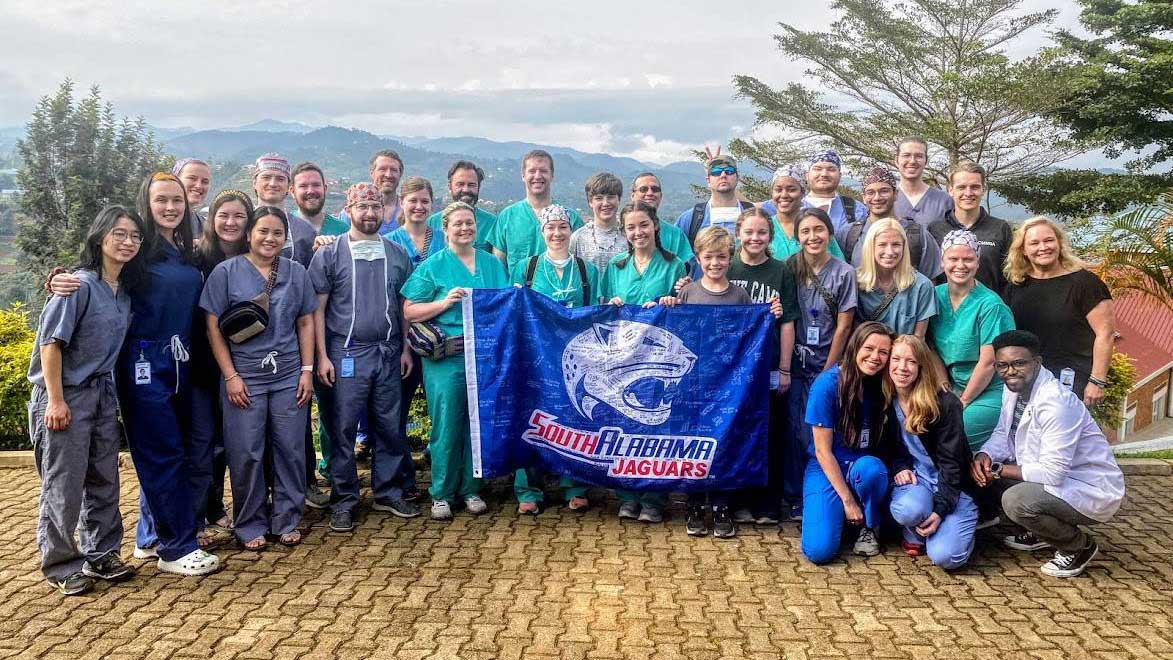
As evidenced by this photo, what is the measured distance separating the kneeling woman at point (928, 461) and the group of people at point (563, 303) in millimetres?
14

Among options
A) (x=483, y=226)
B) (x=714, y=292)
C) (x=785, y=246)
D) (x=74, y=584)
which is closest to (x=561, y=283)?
(x=714, y=292)

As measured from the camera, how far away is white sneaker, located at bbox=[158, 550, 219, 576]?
16.9 feet

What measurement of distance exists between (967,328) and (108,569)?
544cm

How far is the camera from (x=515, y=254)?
6.80 m

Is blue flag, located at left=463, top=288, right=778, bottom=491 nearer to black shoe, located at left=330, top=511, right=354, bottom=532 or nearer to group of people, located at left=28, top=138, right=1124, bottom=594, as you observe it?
group of people, located at left=28, top=138, right=1124, bottom=594

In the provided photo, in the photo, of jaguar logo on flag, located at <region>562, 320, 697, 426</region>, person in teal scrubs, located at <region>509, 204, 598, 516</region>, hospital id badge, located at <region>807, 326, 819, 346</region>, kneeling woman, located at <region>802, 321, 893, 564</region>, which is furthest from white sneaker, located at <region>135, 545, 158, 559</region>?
hospital id badge, located at <region>807, 326, 819, 346</region>

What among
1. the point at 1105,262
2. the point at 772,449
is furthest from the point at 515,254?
the point at 1105,262

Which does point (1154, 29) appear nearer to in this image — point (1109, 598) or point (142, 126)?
point (1109, 598)

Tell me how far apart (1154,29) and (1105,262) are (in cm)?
2841

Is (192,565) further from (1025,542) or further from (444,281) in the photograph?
(1025,542)

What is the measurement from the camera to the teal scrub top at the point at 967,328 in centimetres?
569

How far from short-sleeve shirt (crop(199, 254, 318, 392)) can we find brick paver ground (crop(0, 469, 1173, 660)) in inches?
44.6

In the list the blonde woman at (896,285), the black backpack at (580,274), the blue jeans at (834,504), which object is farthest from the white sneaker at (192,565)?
the blonde woman at (896,285)

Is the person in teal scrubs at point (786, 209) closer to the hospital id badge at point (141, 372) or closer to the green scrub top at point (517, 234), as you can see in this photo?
the green scrub top at point (517, 234)
